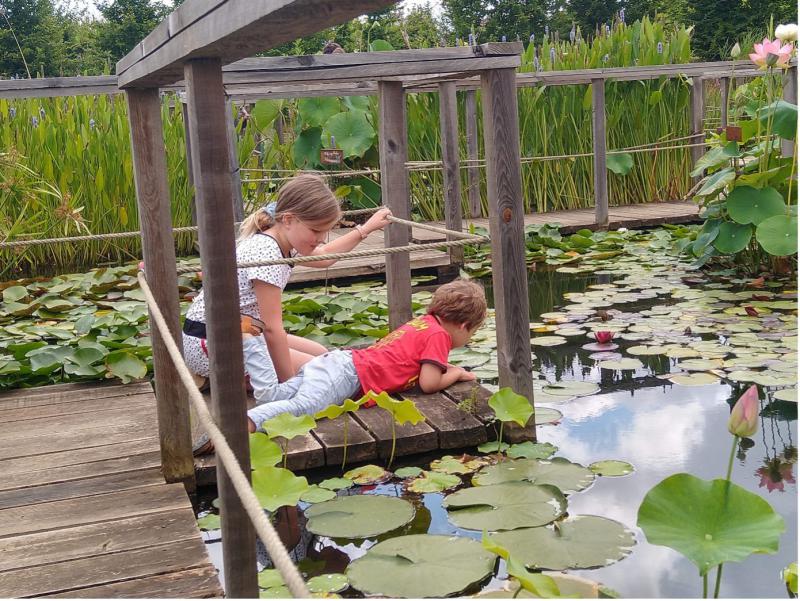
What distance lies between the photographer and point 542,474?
251 cm

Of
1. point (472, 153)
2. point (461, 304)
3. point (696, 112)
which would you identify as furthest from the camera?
point (696, 112)

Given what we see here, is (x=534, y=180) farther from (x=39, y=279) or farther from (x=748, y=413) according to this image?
(x=748, y=413)

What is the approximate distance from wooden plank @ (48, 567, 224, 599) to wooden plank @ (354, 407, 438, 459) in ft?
3.05

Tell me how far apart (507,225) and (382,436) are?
0.74 meters

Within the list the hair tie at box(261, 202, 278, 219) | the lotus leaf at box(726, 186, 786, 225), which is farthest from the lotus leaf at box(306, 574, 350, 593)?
the lotus leaf at box(726, 186, 786, 225)

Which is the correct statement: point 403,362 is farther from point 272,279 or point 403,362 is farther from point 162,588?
point 162,588

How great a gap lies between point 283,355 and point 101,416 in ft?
2.05

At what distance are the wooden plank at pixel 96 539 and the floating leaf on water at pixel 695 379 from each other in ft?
6.35

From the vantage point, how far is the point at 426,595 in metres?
1.84

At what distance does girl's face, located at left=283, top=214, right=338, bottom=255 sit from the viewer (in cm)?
294

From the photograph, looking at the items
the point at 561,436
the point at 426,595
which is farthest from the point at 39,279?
the point at 426,595

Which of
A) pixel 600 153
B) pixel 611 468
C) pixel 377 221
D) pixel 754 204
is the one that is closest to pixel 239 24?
pixel 611 468

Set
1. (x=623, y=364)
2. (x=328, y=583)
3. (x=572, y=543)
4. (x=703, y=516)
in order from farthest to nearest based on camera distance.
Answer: (x=623, y=364) < (x=572, y=543) < (x=328, y=583) < (x=703, y=516)

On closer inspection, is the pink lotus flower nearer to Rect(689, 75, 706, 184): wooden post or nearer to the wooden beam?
the wooden beam
